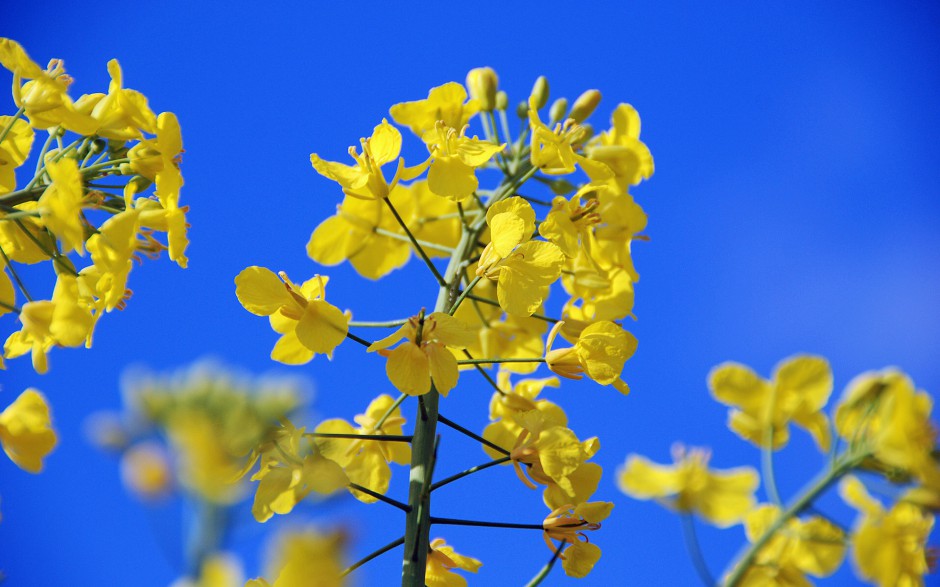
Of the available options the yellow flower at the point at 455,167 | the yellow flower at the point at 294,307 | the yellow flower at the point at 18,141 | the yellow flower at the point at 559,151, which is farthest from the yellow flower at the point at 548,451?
the yellow flower at the point at 18,141

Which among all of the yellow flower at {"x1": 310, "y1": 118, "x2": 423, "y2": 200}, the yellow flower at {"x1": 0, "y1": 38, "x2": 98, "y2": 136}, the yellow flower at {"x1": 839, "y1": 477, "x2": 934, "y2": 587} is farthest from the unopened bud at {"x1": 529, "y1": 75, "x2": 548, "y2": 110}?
the yellow flower at {"x1": 839, "y1": 477, "x2": 934, "y2": 587}

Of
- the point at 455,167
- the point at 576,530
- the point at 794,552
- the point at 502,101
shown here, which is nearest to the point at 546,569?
the point at 576,530

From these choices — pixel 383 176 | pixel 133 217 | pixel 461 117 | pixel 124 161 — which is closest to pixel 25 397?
pixel 133 217

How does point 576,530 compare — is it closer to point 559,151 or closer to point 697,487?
point 697,487

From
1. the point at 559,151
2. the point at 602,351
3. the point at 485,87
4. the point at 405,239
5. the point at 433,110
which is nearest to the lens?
the point at 602,351

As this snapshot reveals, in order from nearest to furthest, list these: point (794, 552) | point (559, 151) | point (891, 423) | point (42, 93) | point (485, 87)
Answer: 1. point (891, 423)
2. point (794, 552)
3. point (42, 93)
4. point (559, 151)
5. point (485, 87)

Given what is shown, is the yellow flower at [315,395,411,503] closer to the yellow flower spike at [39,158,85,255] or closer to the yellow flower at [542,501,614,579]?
the yellow flower at [542,501,614,579]

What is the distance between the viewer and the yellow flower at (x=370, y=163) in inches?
92.9

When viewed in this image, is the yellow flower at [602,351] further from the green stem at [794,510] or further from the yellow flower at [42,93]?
the yellow flower at [42,93]

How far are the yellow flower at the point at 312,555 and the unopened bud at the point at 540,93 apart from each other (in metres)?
2.21

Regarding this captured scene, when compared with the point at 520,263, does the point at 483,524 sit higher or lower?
lower

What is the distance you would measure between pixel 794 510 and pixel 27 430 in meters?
1.71

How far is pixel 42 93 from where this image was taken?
1.97 m

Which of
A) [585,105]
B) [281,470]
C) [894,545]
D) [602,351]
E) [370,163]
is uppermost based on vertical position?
[585,105]
